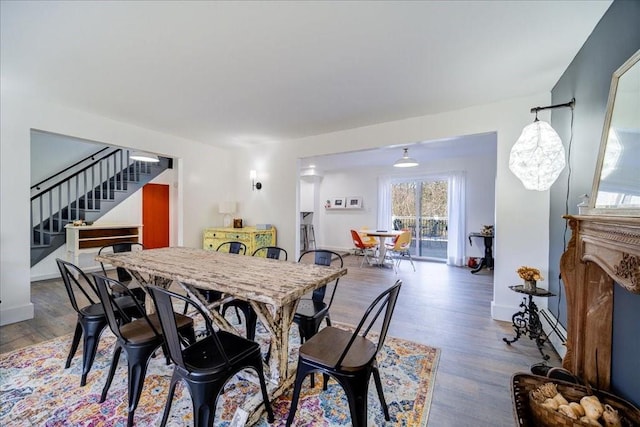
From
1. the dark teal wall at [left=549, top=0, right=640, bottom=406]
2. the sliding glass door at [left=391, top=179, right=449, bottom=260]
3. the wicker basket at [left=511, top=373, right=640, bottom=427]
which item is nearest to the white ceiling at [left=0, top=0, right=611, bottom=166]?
the dark teal wall at [left=549, top=0, right=640, bottom=406]

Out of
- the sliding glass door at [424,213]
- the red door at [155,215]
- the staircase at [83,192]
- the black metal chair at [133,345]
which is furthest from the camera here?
the sliding glass door at [424,213]

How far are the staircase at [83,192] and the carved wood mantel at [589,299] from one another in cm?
692

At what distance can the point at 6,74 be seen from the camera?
8.30 feet

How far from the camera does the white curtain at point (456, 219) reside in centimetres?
636

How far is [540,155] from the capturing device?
2176 mm

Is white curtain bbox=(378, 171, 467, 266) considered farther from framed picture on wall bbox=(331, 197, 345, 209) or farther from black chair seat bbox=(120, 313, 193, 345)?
black chair seat bbox=(120, 313, 193, 345)

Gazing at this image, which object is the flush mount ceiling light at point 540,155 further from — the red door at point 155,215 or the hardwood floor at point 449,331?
the red door at point 155,215

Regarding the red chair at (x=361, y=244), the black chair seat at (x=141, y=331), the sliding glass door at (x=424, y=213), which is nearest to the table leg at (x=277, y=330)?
the black chair seat at (x=141, y=331)

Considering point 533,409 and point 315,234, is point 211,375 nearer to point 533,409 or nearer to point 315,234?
point 533,409

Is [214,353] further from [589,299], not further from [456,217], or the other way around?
[456,217]

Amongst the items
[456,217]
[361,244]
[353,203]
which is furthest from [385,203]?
[361,244]

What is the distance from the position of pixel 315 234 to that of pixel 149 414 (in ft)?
22.8

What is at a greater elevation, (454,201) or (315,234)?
(454,201)

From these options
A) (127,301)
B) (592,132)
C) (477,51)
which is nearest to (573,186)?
(592,132)
